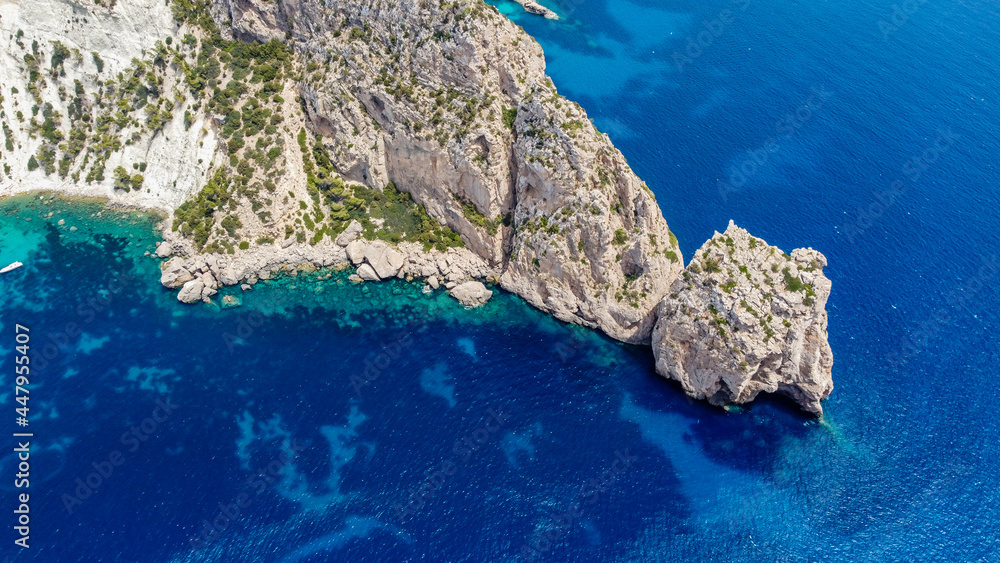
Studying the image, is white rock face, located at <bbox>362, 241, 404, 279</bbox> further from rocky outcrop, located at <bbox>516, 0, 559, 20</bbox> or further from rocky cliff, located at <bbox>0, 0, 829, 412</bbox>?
rocky outcrop, located at <bbox>516, 0, 559, 20</bbox>

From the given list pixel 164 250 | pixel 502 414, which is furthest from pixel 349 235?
pixel 502 414

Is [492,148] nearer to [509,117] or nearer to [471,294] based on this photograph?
[509,117]

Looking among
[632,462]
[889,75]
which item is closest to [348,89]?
[632,462]

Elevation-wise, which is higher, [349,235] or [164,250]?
Result: [349,235]

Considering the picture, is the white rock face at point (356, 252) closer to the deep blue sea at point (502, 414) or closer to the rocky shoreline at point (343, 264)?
the rocky shoreline at point (343, 264)

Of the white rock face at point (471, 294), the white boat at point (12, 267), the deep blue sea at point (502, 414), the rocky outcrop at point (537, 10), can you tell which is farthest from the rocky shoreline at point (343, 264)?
the rocky outcrop at point (537, 10)
